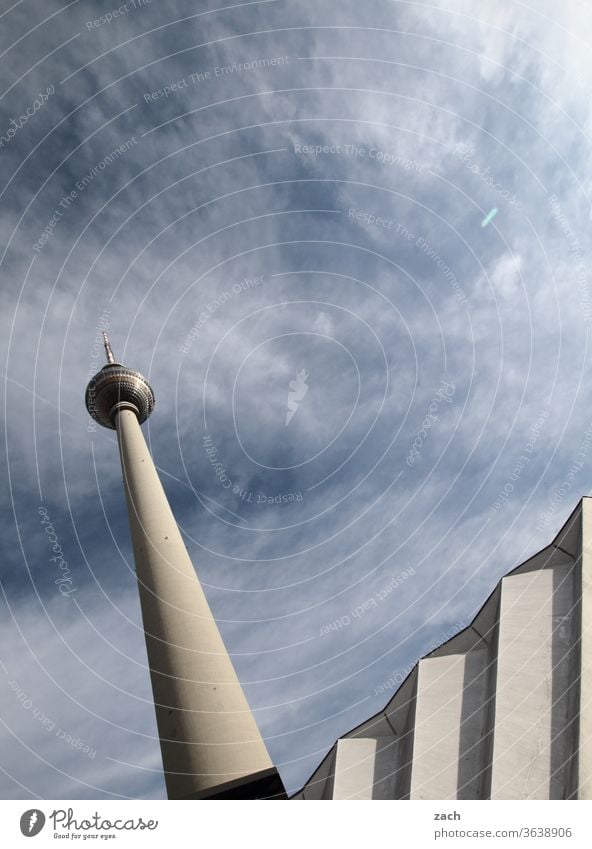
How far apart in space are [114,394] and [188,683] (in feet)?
115

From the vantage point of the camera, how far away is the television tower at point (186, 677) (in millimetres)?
27047

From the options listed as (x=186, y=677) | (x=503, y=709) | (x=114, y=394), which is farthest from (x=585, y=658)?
(x=114, y=394)

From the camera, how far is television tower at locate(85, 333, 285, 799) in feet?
88.7

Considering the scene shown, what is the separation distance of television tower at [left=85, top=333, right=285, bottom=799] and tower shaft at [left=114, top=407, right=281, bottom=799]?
0.14 feet

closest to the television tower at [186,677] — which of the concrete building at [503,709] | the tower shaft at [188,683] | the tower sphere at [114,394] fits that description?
the tower shaft at [188,683]

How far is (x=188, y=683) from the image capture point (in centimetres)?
3059

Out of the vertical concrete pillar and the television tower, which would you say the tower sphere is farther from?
the vertical concrete pillar

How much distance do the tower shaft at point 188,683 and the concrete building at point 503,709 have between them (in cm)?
1027

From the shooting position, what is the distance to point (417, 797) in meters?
30.5

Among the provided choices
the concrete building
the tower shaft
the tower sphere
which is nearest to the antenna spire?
the tower sphere

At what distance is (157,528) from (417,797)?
2314cm

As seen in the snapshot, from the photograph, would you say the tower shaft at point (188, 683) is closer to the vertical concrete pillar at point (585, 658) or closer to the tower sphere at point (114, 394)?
the vertical concrete pillar at point (585, 658)
